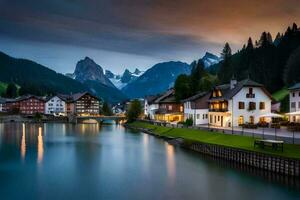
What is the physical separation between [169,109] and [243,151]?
83246mm

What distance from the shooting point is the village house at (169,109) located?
126 m

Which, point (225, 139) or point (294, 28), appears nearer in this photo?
point (225, 139)

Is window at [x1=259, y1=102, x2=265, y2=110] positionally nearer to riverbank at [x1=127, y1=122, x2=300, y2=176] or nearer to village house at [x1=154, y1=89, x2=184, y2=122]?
riverbank at [x1=127, y1=122, x2=300, y2=176]

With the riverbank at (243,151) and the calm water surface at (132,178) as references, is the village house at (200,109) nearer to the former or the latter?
the riverbank at (243,151)

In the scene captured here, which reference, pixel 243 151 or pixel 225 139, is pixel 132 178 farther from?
pixel 225 139

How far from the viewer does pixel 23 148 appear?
251 ft

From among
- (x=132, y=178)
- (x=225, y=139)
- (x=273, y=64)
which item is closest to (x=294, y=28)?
(x=273, y=64)

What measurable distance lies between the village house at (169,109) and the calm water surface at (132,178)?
188 ft

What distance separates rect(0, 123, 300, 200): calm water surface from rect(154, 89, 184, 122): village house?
57.4m

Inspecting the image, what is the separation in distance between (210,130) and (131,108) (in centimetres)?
8707

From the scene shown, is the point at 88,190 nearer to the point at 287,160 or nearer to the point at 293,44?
the point at 287,160

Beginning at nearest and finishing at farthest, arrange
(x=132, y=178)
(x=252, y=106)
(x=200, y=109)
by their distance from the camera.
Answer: (x=132, y=178) → (x=252, y=106) → (x=200, y=109)

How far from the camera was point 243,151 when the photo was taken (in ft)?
167

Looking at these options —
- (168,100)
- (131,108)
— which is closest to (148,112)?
(131,108)
